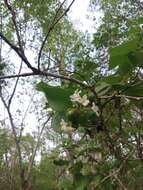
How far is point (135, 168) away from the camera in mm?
1363

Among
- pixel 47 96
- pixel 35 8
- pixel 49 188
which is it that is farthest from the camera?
pixel 49 188

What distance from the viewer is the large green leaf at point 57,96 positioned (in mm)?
976

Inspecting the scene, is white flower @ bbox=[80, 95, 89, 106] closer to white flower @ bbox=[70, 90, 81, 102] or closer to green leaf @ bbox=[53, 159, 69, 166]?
white flower @ bbox=[70, 90, 81, 102]

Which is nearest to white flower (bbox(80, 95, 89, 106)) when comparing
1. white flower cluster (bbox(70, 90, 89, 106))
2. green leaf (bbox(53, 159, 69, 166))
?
white flower cluster (bbox(70, 90, 89, 106))

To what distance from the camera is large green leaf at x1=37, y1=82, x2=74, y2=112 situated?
0.98 metres

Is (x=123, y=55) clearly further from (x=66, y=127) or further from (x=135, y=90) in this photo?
(x=66, y=127)

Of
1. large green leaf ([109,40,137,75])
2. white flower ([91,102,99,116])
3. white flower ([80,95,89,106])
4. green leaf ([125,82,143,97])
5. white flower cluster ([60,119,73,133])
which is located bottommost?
white flower cluster ([60,119,73,133])

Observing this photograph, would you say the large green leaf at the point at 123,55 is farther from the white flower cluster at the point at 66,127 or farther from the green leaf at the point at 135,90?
the white flower cluster at the point at 66,127

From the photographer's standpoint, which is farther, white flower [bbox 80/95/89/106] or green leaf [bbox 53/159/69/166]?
green leaf [bbox 53/159/69/166]

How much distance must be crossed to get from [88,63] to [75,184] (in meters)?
0.29

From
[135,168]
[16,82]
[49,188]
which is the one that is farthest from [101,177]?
[49,188]

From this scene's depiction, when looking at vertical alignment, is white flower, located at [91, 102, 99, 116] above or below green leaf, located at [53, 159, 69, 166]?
above

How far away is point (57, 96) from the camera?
99cm

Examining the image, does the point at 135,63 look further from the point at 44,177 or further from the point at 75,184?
the point at 44,177
